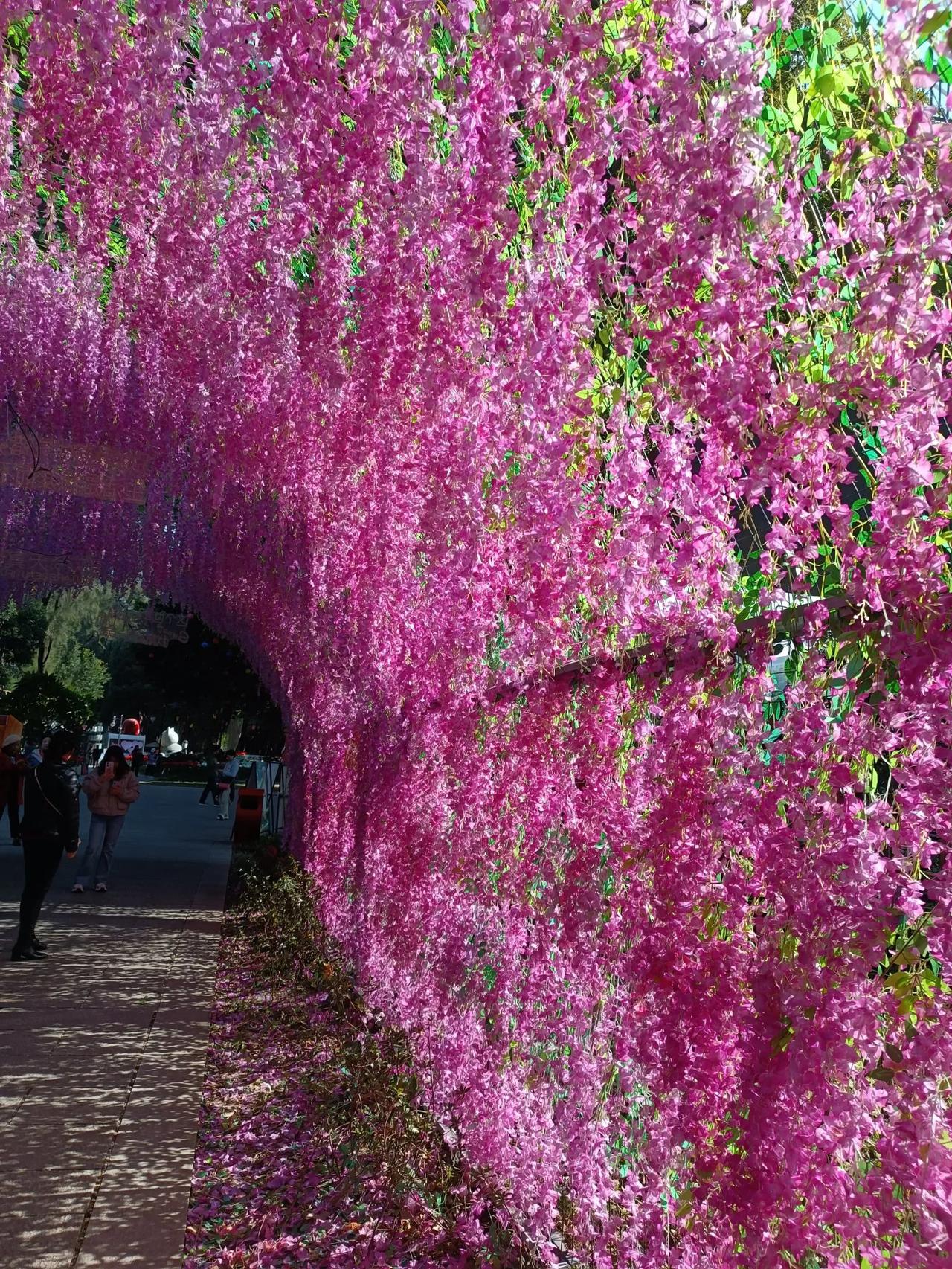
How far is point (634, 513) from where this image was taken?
2586 millimetres

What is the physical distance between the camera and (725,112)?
2.02 m

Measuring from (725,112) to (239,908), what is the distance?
1062 centimetres

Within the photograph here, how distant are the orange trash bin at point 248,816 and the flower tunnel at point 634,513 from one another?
41.0ft

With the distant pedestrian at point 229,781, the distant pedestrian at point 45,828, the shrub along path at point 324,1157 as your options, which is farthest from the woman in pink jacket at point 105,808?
the distant pedestrian at point 229,781

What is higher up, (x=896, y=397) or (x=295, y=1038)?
(x=896, y=397)

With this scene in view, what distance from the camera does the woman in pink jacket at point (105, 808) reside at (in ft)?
37.4

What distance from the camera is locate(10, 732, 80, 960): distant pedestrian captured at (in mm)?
7730

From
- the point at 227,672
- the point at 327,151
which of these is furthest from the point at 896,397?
the point at 227,672

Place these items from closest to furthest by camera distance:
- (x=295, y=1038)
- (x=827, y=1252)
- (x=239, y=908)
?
1. (x=827, y=1252)
2. (x=295, y=1038)
3. (x=239, y=908)

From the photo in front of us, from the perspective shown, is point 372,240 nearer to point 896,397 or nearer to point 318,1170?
point 896,397

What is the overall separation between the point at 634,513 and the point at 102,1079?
14.0 feet

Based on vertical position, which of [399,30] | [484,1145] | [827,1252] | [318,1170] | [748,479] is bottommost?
[318,1170]

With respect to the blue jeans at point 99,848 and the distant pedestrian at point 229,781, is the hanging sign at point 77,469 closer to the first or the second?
the blue jeans at point 99,848

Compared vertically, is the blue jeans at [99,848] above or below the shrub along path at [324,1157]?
above
